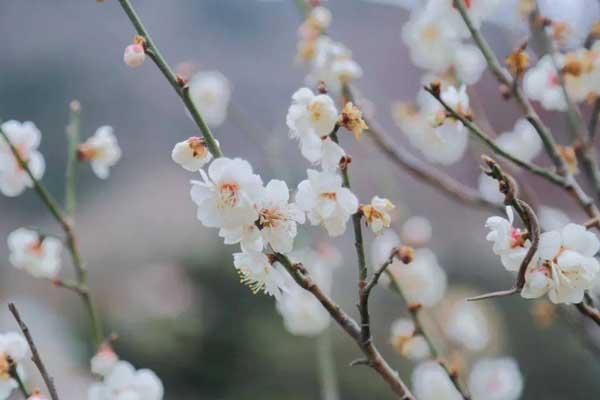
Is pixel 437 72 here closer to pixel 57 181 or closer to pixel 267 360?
pixel 267 360

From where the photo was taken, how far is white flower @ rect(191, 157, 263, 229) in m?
0.37

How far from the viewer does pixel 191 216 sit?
7.11 feet

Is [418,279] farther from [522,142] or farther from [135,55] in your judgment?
[135,55]

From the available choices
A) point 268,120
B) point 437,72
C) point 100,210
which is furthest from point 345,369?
point 437,72

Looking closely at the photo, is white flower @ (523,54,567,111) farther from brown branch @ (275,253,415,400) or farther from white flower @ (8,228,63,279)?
white flower @ (8,228,63,279)

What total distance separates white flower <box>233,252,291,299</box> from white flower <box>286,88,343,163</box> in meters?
0.07

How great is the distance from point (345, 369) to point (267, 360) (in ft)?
0.73

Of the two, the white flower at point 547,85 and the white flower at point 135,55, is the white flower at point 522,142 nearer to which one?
the white flower at point 547,85

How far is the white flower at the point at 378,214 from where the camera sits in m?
0.39

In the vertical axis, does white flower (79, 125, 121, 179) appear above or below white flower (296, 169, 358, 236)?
above

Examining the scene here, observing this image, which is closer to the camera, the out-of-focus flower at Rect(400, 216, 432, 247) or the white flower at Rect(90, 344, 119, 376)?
the white flower at Rect(90, 344, 119, 376)

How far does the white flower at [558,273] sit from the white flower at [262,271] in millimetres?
139

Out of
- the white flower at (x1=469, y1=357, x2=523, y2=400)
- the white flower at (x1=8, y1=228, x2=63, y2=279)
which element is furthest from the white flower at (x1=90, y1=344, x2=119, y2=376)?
the white flower at (x1=469, y1=357, x2=523, y2=400)

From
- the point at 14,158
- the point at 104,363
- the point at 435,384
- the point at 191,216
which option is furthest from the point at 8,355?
the point at 191,216
